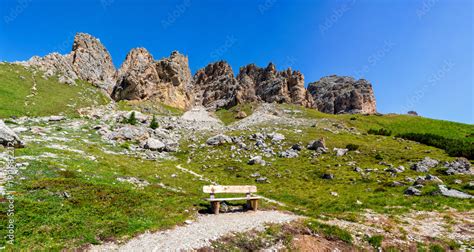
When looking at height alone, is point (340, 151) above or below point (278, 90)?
below

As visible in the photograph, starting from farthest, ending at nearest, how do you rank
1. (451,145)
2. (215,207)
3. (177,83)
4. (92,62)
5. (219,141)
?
(92,62) < (177,83) < (451,145) < (219,141) < (215,207)

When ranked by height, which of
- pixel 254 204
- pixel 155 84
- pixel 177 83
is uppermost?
pixel 177 83

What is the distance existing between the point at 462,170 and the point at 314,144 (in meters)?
21.5

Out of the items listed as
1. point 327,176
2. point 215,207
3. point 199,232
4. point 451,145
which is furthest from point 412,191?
point 451,145

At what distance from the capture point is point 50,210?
12.8 m

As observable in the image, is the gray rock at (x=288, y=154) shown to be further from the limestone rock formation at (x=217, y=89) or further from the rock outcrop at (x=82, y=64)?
the limestone rock formation at (x=217, y=89)

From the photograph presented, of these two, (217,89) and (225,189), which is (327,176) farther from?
(217,89)

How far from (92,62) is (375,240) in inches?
6341

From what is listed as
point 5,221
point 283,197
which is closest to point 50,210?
→ point 5,221

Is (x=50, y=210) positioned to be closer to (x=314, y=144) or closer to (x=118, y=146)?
(x=118, y=146)

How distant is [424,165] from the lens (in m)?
35.2

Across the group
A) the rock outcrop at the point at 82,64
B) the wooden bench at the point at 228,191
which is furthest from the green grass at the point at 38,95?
the wooden bench at the point at 228,191

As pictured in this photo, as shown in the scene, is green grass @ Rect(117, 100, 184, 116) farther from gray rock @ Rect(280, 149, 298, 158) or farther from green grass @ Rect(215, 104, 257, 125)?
gray rock @ Rect(280, 149, 298, 158)

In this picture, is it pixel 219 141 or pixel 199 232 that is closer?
pixel 199 232
